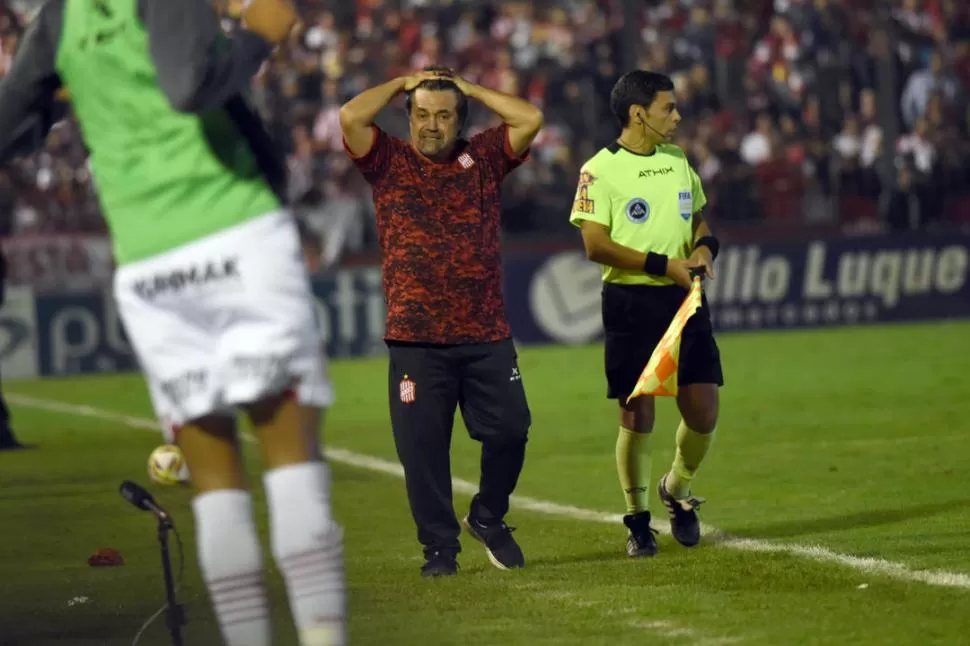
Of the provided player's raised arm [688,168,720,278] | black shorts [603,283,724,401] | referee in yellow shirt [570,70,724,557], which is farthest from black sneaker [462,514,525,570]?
player's raised arm [688,168,720,278]

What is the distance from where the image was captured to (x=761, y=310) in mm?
24391

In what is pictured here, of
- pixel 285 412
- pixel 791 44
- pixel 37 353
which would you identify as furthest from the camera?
pixel 791 44

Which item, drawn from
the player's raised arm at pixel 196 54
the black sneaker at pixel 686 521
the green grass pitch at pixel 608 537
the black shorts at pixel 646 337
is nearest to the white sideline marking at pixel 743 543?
→ the green grass pitch at pixel 608 537

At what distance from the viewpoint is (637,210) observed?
8430mm

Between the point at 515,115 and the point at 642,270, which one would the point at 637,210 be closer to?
the point at 642,270

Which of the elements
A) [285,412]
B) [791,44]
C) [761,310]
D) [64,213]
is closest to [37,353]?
[64,213]

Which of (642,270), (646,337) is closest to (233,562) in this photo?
(642,270)

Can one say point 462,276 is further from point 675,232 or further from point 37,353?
point 37,353

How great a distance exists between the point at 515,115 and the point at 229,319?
297 cm

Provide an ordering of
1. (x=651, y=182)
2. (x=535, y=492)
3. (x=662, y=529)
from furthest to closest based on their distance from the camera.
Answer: (x=535, y=492) → (x=662, y=529) → (x=651, y=182)

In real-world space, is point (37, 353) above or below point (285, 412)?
below

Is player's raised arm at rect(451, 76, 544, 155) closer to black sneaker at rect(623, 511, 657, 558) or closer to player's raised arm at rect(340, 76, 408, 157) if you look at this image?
player's raised arm at rect(340, 76, 408, 157)

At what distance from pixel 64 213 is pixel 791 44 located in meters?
9.76

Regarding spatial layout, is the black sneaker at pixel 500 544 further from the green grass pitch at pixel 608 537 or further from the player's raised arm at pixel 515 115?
the player's raised arm at pixel 515 115
